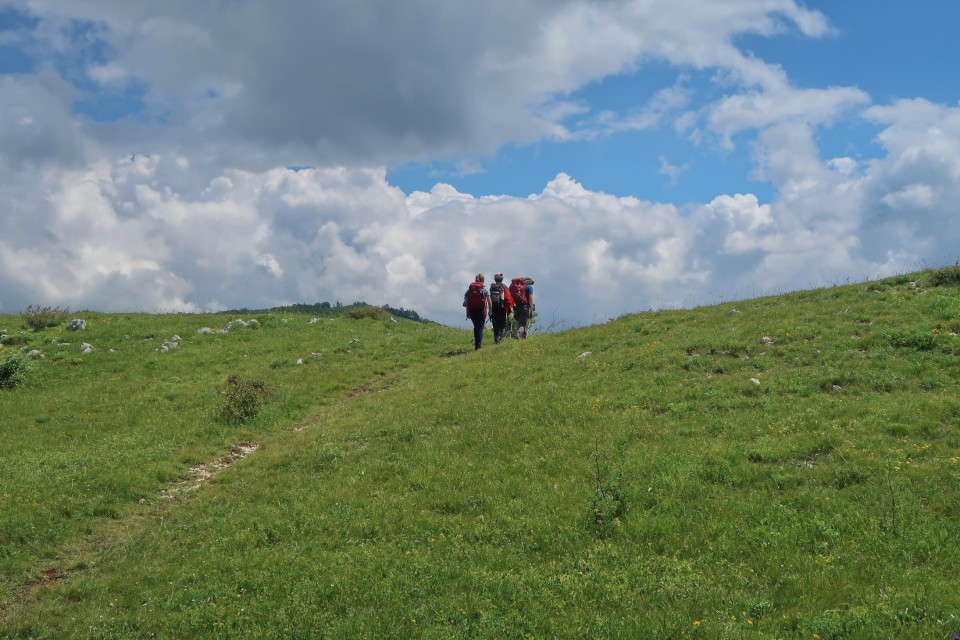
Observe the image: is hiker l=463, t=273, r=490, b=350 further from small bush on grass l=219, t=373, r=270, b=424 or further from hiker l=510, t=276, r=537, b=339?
small bush on grass l=219, t=373, r=270, b=424

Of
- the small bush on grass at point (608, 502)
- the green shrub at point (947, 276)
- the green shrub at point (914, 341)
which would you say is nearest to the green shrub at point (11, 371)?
the small bush on grass at point (608, 502)

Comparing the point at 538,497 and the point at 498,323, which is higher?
the point at 498,323

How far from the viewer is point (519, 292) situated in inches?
1289

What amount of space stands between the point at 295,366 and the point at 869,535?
23.6 metres

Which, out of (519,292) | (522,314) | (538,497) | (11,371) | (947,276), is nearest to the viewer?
(538,497)

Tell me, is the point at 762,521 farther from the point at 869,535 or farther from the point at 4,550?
the point at 4,550

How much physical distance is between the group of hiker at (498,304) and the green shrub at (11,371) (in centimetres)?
1811

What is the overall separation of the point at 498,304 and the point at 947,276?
17.7 meters

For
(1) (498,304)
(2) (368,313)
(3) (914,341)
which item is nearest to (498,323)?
(1) (498,304)

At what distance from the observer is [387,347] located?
1288 inches

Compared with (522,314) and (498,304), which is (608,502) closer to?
(498,304)

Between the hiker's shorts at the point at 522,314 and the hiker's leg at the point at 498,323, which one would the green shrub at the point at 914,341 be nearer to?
the hiker's leg at the point at 498,323

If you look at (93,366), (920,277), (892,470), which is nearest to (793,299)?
(920,277)

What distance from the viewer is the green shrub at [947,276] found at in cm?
2328
